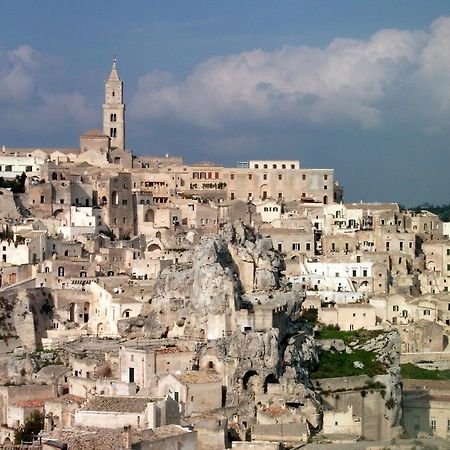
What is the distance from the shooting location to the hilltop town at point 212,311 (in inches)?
1505

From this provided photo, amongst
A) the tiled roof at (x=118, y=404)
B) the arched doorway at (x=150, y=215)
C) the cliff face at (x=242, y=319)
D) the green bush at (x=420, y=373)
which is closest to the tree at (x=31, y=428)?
the tiled roof at (x=118, y=404)

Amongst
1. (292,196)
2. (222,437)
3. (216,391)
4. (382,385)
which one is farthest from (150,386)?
(292,196)

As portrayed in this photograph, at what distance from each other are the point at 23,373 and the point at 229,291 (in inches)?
290

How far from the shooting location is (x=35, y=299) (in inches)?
1941

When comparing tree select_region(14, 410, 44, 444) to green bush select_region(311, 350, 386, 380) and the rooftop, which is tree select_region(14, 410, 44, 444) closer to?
the rooftop

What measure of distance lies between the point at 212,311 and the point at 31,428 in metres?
7.76

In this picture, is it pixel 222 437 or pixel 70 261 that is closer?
pixel 222 437

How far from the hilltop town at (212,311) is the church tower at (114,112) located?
5638mm

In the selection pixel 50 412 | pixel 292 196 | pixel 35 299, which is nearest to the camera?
pixel 50 412

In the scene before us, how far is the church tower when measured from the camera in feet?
254

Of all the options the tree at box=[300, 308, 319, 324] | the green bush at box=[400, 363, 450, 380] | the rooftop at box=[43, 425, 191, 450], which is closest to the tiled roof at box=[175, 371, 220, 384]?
the rooftop at box=[43, 425, 191, 450]

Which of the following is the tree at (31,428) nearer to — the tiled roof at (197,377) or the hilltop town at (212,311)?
the hilltop town at (212,311)

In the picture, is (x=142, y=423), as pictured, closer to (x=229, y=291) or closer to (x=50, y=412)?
(x=50, y=412)

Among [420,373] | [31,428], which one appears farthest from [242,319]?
[420,373]
